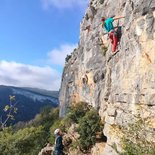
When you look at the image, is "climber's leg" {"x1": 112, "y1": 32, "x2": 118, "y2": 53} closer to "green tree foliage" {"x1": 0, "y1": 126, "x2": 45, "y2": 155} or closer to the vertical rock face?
the vertical rock face

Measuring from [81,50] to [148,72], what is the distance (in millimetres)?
27894

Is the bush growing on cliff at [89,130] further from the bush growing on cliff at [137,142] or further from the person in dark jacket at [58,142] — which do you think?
the bush growing on cliff at [137,142]

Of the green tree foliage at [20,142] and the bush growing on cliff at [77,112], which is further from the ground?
the bush growing on cliff at [77,112]

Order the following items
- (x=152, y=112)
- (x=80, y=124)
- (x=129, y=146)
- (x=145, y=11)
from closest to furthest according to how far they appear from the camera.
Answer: (x=129, y=146) → (x=152, y=112) → (x=145, y=11) → (x=80, y=124)

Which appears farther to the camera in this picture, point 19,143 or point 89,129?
point 19,143

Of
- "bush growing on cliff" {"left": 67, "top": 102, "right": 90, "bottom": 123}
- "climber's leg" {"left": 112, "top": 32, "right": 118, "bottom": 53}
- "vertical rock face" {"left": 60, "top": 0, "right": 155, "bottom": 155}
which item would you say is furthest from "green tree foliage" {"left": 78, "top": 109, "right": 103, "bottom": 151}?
"climber's leg" {"left": 112, "top": 32, "right": 118, "bottom": 53}

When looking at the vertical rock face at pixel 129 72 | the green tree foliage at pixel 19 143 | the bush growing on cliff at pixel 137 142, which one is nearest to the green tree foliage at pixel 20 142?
the green tree foliage at pixel 19 143

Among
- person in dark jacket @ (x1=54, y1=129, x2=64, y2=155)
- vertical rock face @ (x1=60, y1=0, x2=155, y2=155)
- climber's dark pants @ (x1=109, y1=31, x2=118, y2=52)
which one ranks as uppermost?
climber's dark pants @ (x1=109, y1=31, x2=118, y2=52)

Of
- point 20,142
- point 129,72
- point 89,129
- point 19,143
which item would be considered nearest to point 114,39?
point 129,72

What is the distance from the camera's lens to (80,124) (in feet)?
102

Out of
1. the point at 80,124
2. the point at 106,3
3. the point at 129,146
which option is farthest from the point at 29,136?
the point at 129,146

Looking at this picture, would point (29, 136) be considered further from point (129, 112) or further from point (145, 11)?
point (145, 11)

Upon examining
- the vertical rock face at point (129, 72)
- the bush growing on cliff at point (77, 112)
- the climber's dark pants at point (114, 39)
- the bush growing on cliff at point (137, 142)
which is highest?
the climber's dark pants at point (114, 39)

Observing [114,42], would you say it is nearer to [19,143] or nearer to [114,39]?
[114,39]
